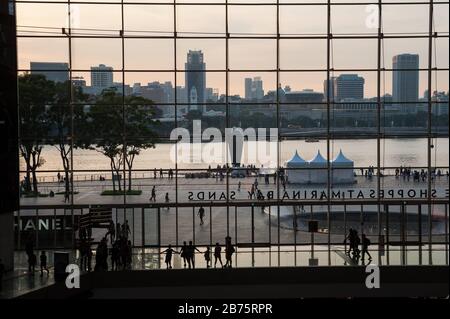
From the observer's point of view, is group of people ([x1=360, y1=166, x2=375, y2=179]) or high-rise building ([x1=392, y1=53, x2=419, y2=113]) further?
group of people ([x1=360, y1=166, x2=375, y2=179])

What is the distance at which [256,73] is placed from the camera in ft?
44.8

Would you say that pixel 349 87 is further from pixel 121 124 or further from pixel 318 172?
pixel 121 124

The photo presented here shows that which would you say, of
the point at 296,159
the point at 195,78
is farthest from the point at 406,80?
the point at 195,78

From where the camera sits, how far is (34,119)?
13.6m

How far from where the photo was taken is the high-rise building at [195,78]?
1362 centimetres

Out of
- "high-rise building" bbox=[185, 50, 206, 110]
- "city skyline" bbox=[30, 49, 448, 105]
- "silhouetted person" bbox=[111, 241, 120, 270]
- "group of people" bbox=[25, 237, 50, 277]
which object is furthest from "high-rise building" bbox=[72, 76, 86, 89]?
"silhouetted person" bbox=[111, 241, 120, 270]

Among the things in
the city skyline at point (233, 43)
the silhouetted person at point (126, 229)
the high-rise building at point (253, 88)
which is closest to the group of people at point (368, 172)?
the city skyline at point (233, 43)

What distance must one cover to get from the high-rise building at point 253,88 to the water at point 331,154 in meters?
1.01

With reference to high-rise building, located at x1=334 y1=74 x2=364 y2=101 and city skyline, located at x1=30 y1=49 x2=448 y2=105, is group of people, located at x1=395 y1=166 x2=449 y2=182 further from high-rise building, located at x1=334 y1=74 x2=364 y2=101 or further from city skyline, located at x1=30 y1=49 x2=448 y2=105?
high-rise building, located at x1=334 y1=74 x2=364 y2=101

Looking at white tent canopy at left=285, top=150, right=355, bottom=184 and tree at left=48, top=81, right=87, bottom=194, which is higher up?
tree at left=48, top=81, right=87, bottom=194

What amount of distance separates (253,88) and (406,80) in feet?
10.9

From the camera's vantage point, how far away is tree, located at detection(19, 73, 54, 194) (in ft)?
44.1

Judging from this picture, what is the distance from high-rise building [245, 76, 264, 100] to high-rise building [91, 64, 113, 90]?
2877 mm
